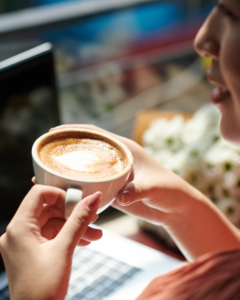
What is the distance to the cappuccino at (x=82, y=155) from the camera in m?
0.61

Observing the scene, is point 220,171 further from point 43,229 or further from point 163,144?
point 43,229

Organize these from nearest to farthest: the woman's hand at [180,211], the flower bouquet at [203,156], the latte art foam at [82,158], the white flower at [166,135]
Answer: the latte art foam at [82,158]
the woman's hand at [180,211]
the flower bouquet at [203,156]
the white flower at [166,135]

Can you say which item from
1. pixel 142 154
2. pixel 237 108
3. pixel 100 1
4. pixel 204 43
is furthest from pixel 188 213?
pixel 100 1

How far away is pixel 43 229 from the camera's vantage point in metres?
0.65

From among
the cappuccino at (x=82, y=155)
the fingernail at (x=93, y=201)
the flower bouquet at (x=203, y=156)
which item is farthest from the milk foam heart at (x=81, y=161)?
the flower bouquet at (x=203, y=156)

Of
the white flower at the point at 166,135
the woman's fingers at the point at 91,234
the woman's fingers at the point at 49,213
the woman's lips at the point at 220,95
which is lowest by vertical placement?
the white flower at the point at 166,135

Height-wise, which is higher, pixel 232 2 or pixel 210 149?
pixel 232 2

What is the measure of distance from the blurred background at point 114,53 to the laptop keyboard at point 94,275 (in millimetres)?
252

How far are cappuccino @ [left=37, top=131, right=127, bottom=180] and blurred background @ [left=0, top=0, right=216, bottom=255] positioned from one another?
1.08 ft

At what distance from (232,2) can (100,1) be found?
3.53 feet

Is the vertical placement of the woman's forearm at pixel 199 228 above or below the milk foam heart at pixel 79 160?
below

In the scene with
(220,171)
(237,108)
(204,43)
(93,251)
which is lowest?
(93,251)

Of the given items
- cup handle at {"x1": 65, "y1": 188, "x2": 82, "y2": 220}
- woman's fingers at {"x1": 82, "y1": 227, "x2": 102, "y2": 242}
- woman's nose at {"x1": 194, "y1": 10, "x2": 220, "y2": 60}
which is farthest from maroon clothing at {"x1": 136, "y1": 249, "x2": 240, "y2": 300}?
woman's nose at {"x1": 194, "y1": 10, "x2": 220, "y2": 60}

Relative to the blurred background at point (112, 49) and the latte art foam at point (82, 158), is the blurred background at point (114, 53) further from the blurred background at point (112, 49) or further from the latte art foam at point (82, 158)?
the latte art foam at point (82, 158)
